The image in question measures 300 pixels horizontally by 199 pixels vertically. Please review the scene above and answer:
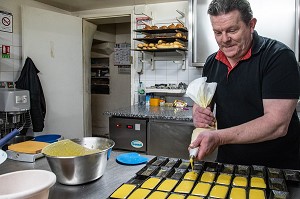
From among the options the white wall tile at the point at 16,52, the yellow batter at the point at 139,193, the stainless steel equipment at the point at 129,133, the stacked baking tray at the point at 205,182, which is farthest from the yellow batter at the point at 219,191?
the white wall tile at the point at 16,52

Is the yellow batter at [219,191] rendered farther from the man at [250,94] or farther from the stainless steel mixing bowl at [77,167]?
the stainless steel mixing bowl at [77,167]

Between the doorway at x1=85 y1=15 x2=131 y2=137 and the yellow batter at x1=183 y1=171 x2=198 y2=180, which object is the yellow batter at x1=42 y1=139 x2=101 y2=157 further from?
the doorway at x1=85 y1=15 x2=131 y2=137

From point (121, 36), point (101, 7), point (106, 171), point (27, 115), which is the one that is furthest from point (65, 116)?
point (106, 171)

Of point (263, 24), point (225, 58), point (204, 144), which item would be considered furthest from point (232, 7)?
point (263, 24)

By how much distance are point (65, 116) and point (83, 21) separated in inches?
57.3

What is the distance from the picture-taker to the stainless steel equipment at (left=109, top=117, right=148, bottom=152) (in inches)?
118

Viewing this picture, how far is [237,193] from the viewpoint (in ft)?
3.03

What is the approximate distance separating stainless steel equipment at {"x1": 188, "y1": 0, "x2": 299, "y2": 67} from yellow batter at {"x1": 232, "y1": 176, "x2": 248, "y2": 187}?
7.08 feet

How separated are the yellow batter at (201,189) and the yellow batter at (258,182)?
0.51 ft

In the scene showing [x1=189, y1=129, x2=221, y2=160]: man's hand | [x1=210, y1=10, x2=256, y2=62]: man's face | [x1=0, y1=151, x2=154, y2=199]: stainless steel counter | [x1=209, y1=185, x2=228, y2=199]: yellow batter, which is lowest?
[x1=0, y1=151, x2=154, y2=199]: stainless steel counter

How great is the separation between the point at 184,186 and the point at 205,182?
9cm

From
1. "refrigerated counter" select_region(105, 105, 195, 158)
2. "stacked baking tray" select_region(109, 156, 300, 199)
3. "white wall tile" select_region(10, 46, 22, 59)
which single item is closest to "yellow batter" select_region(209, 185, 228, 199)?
"stacked baking tray" select_region(109, 156, 300, 199)

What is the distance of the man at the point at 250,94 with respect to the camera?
1.23 meters

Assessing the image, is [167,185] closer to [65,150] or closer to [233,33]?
[65,150]
